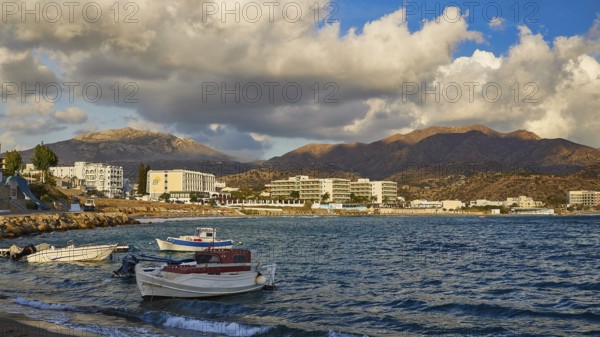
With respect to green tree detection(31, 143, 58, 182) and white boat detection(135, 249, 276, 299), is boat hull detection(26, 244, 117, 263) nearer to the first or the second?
white boat detection(135, 249, 276, 299)

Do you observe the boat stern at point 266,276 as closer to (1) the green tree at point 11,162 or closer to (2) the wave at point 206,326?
(2) the wave at point 206,326

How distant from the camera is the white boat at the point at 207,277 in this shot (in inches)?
1238

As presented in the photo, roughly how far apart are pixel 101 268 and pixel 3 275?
757 cm

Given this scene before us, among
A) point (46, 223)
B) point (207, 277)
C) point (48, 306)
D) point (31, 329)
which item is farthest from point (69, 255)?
point (46, 223)

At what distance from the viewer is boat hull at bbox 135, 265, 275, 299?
31.4 metres

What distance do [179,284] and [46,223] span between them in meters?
72.8

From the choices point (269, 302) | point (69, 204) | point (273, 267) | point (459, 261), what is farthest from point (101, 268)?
point (69, 204)

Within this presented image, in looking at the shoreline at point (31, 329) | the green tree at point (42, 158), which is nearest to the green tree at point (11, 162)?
the green tree at point (42, 158)

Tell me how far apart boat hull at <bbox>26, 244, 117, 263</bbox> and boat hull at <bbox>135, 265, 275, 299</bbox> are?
21387mm

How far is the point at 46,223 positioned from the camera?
94.5 m

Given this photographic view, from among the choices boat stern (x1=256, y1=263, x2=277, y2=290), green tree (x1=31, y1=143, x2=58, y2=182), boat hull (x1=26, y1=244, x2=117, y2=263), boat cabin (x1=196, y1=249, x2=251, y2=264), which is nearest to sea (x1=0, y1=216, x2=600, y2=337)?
boat stern (x1=256, y1=263, x2=277, y2=290)

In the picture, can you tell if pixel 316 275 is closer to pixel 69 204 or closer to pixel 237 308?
pixel 237 308

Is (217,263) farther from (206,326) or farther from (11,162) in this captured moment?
(11,162)

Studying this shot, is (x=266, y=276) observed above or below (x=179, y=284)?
below
